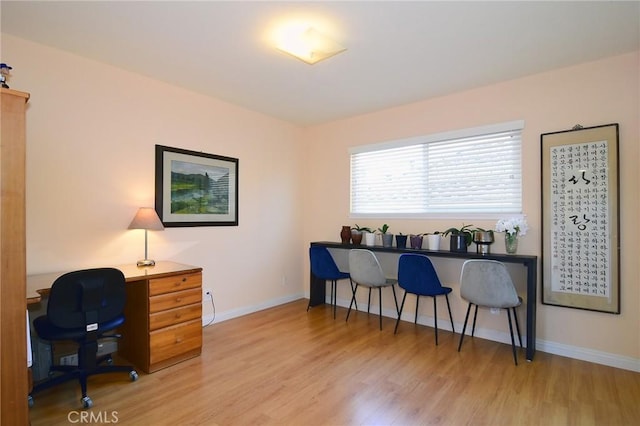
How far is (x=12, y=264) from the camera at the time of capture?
172 cm

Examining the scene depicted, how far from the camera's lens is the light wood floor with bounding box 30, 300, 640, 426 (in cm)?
205

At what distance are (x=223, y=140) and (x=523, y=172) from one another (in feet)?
10.8

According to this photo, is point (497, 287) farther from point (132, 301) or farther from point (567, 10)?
point (132, 301)

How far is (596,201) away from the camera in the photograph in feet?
9.23

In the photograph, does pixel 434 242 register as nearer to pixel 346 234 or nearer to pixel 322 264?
pixel 346 234

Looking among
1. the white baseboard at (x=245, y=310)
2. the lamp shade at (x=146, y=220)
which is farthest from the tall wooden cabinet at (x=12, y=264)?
the white baseboard at (x=245, y=310)

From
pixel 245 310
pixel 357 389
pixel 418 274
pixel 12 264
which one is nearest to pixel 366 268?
pixel 418 274

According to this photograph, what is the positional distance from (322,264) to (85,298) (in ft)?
8.35

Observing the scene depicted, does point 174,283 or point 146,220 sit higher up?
point 146,220

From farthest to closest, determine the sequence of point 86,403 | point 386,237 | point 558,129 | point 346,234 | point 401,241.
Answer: point 346,234
point 386,237
point 401,241
point 558,129
point 86,403

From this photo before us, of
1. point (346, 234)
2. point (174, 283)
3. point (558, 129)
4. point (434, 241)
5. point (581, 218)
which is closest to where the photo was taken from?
point (174, 283)

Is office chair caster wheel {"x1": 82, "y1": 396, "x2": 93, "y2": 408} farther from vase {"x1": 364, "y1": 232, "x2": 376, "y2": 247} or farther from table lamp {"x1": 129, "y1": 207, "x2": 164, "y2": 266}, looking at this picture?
vase {"x1": 364, "y1": 232, "x2": 376, "y2": 247}

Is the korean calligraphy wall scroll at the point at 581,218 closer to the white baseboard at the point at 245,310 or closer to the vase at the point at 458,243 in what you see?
the vase at the point at 458,243

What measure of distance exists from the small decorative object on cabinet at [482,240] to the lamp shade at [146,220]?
3.09 meters
